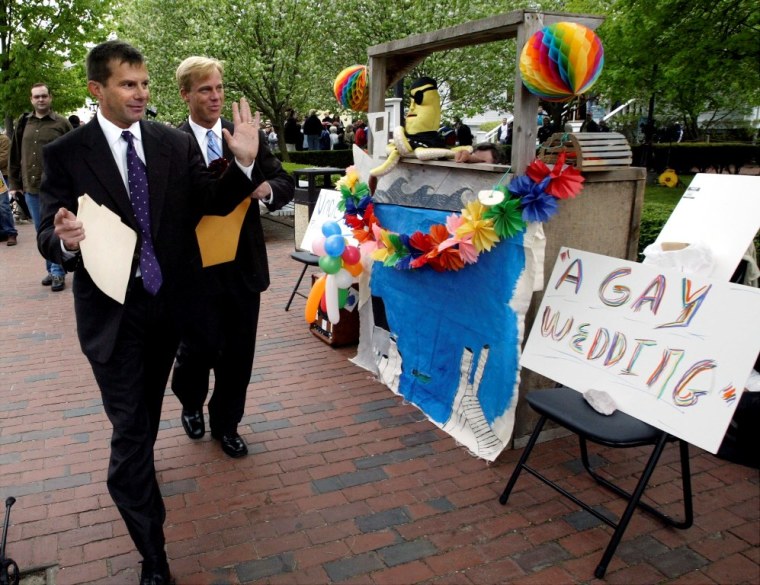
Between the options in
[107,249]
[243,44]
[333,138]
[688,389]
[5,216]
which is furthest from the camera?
[333,138]

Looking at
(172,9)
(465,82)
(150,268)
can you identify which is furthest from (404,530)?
(465,82)

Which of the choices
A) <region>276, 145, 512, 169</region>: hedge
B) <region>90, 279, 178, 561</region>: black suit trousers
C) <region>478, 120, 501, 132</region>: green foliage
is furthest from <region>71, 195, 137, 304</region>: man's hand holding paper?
<region>478, 120, 501, 132</region>: green foliage

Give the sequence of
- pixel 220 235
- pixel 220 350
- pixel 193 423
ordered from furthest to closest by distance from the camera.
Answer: pixel 193 423 < pixel 220 350 < pixel 220 235

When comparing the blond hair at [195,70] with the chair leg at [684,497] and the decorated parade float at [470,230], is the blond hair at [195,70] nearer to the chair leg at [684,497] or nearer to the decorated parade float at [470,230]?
the decorated parade float at [470,230]

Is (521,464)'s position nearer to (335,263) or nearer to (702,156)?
(335,263)

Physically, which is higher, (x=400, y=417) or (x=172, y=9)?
(x=172, y=9)

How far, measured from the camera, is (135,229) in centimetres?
255

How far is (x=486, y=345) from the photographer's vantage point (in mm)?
3613

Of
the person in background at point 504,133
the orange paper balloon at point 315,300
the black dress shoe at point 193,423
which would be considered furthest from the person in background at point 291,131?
the black dress shoe at point 193,423

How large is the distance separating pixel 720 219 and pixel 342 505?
7.92 ft

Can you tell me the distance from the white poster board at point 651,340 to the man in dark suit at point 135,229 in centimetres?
168

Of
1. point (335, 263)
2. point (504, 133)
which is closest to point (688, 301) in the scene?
point (335, 263)

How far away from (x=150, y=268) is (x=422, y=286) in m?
1.95

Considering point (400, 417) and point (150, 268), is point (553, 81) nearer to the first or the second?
point (150, 268)
